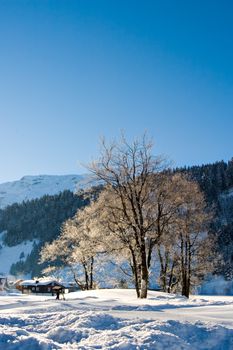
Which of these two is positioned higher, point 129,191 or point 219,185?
point 219,185

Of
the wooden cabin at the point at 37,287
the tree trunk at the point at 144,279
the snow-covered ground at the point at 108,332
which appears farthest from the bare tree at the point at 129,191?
the wooden cabin at the point at 37,287

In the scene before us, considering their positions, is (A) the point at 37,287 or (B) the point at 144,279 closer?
(B) the point at 144,279

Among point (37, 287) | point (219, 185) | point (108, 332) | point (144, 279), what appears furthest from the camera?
point (219, 185)

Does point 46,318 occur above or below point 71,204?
below

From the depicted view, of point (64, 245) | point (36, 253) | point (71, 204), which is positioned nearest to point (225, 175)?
point (71, 204)

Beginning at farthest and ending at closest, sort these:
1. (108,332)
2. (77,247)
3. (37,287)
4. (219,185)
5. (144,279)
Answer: (219,185) < (37,287) < (77,247) < (144,279) < (108,332)

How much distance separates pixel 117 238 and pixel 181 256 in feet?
34.0

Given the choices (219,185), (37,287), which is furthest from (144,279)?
(219,185)

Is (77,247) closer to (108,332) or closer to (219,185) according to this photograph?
(108,332)

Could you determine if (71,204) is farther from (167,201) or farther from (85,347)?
(85,347)

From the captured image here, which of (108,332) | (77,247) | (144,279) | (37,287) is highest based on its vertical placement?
(77,247)

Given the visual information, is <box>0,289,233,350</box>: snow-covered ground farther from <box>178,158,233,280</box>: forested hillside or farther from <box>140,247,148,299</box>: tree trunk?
<box>178,158,233,280</box>: forested hillside

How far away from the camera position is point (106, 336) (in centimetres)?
1109

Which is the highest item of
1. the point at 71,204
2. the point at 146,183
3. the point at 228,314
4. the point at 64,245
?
the point at 71,204
